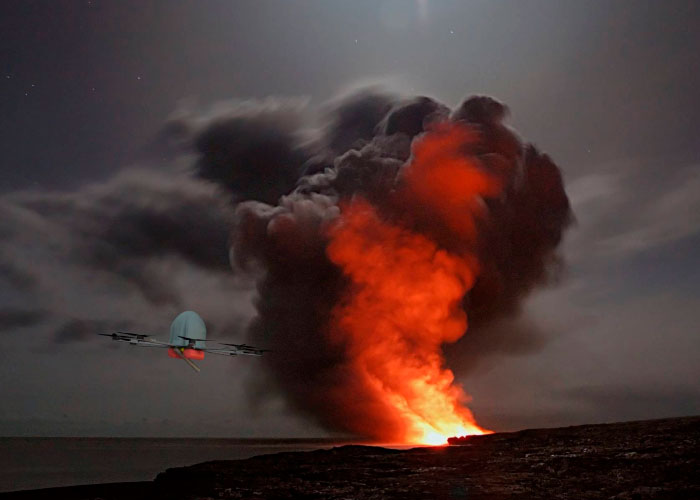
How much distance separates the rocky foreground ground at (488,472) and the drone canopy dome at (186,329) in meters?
14.5

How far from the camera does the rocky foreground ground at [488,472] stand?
1608 inches

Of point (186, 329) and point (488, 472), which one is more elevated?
point (186, 329)

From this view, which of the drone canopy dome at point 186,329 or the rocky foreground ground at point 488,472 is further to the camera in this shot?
the drone canopy dome at point 186,329

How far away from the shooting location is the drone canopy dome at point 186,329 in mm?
74625

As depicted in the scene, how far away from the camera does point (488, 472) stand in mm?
49000

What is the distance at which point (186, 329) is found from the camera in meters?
74.6

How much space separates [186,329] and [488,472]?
39939 mm

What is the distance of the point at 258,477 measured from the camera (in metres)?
56.2

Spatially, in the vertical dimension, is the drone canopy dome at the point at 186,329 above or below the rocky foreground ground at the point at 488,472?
above

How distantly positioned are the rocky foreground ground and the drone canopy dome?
14.5 metres

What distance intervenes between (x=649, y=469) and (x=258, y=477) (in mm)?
31575

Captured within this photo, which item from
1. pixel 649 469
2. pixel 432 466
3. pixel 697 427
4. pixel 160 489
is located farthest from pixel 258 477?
pixel 697 427

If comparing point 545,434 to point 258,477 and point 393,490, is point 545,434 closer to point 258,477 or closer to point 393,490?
point 393,490

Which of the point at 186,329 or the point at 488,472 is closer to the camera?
the point at 488,472
